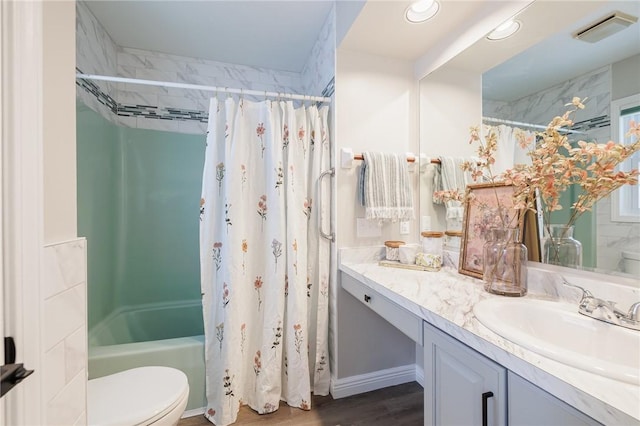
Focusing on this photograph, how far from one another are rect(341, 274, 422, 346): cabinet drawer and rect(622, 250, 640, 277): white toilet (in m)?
0.67

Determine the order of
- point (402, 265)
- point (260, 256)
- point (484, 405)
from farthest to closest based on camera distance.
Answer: point (260, 256), point (402, 265), point (484, 405)

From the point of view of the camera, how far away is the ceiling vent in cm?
92

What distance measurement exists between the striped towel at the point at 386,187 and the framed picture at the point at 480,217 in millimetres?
362

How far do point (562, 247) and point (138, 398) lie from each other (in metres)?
1.80

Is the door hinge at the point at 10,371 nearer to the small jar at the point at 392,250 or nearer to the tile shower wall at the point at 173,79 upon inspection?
the small jar at the point at 392,250

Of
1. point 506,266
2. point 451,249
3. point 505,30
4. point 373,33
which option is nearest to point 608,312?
point 506,266

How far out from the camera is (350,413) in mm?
1597

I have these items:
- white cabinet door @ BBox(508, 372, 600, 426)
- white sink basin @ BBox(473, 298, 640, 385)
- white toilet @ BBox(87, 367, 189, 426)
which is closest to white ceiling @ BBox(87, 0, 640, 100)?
white sink basin @ BBox(473, 298, 640, 385)

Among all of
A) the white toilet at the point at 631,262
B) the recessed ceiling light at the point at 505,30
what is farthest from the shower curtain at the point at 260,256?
the white toilet at the point at 631,262

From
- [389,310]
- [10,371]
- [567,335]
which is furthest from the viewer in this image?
[389,310]

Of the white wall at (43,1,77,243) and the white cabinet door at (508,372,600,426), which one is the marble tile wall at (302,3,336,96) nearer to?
the white wall at (43,1,77,243)

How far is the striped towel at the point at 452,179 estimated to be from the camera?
159 centimetres

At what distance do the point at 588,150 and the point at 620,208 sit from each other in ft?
0.73

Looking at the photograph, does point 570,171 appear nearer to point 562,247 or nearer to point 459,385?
point 562,247
